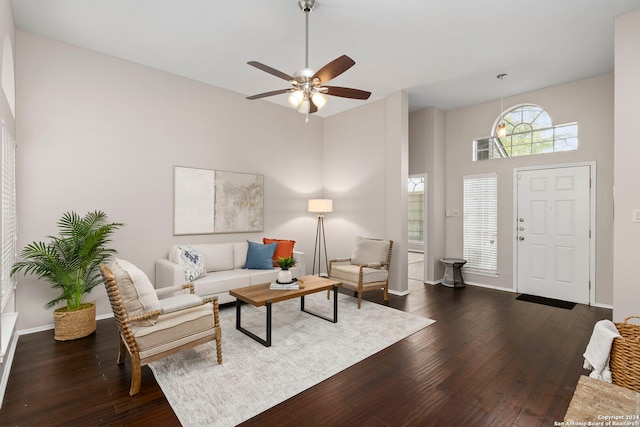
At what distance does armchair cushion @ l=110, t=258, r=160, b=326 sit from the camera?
2.33 metres

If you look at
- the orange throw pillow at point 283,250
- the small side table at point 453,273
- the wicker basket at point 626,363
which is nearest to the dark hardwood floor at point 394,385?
the wicker basket at point 626,363

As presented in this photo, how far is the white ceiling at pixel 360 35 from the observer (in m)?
2.93

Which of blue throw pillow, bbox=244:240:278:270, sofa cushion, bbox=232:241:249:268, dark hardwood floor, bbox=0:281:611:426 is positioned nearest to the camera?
dark hardwood floor, bbox=0:281:611:426

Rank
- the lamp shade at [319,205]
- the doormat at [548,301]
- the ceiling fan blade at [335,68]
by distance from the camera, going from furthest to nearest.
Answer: the lamp shade at [319,205], the doormat at [548,301], the ceiling fan blade at [335,68]

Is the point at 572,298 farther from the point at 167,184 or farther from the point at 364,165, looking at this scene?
the point at 167,184

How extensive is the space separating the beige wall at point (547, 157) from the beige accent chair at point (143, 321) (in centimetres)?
494

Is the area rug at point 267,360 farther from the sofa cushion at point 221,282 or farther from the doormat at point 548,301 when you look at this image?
the doormat at point 548,301

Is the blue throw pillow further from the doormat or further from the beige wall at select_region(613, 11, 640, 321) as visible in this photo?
the beige wall at select_region(613, 11, 640, 321)

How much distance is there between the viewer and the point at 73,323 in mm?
3205

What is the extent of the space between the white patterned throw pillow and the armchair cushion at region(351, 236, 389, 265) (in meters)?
2.43

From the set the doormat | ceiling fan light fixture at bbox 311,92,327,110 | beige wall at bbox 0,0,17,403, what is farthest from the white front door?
beige wall at bbox 0,0,17,403

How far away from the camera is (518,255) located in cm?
516

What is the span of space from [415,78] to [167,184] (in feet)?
12.8

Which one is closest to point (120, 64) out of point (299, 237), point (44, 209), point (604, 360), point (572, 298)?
point (44, 209)
